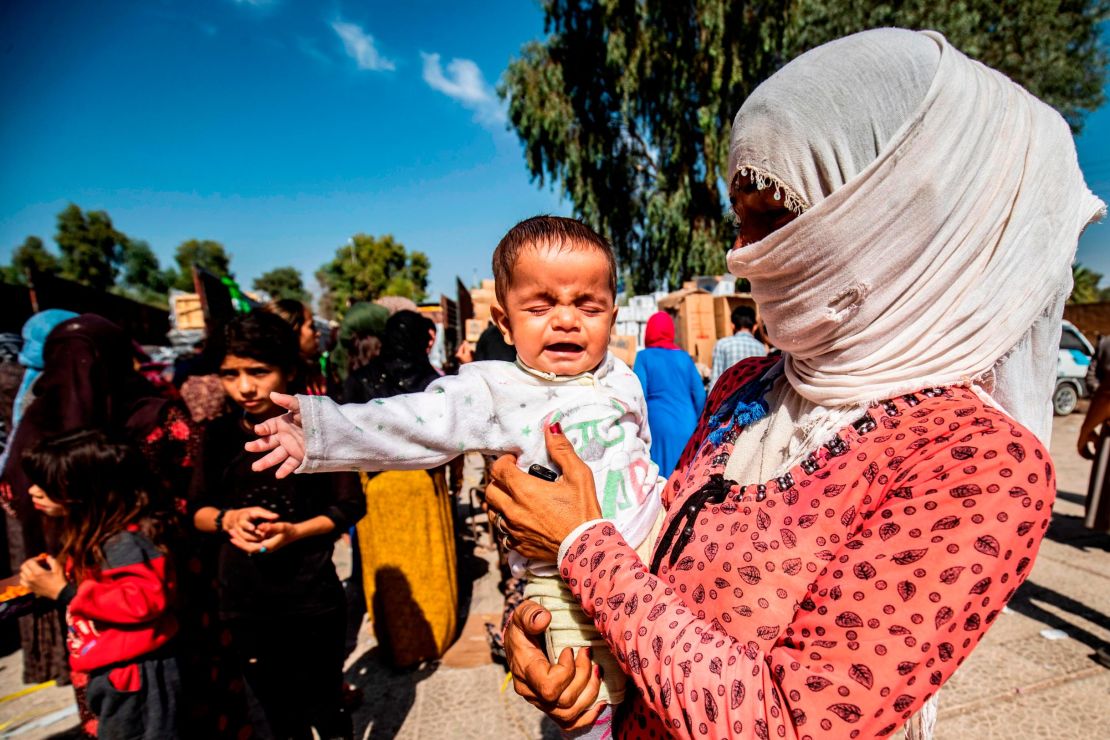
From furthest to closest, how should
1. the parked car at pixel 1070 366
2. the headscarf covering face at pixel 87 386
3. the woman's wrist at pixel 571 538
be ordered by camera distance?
1. the parked car at pixel 1070 366
2. the headscarf covering face at pixel 87 386
3. the woman's wrist at pixel 571 538

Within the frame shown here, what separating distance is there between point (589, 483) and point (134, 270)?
77711mm

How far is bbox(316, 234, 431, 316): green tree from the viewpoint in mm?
45719

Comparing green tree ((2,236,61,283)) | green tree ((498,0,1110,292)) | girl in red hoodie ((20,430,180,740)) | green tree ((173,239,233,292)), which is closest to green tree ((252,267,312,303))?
green tree ((173,239,233,292))

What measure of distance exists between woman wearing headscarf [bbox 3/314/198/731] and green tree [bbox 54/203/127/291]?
177 feet

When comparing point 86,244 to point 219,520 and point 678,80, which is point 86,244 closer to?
point 678,80

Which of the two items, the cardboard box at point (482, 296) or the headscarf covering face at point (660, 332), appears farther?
the cardboard box at point (482, 296)

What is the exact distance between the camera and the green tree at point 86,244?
45469 mm

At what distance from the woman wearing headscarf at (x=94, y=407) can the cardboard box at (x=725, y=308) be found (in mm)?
7634

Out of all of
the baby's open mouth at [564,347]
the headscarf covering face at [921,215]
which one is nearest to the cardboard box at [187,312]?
the baby's open mouth at [564,347]

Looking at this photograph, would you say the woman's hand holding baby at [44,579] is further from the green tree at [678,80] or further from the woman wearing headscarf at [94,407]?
the green tree at [678,80]

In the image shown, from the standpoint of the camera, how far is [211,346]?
2.31 meters

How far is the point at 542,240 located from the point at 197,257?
226 ft

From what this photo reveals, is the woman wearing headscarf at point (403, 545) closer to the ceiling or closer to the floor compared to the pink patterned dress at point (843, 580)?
closer to the floor

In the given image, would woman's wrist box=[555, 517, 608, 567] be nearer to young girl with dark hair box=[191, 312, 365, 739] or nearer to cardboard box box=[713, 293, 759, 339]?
young girl with dark hair box=[191, 312, 365, 739]
